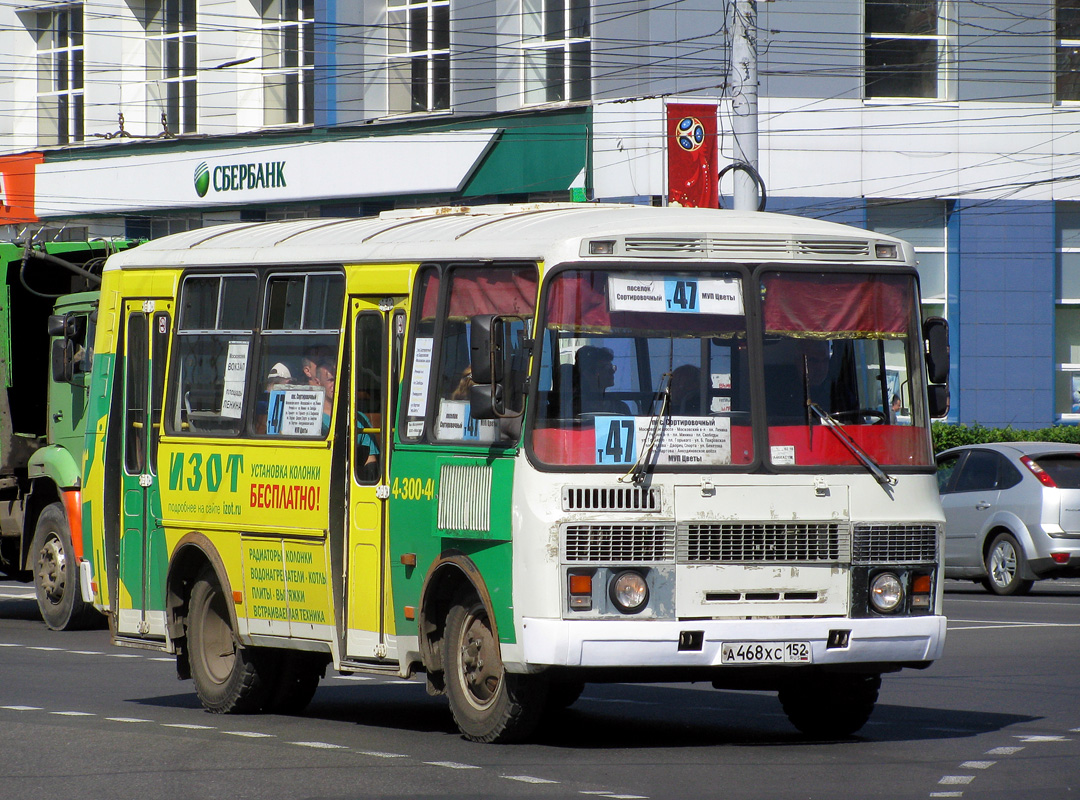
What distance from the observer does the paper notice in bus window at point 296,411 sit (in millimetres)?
A: 10766

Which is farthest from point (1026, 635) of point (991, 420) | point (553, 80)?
point (553, 80)

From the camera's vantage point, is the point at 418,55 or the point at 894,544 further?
the point at 418,55

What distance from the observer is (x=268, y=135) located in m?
35.3

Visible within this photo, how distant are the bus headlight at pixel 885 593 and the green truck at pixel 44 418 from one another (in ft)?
30.6

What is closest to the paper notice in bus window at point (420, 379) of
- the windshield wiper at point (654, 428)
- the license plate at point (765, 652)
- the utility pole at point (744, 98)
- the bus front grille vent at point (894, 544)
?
the windshield wiper at point (654, 428)

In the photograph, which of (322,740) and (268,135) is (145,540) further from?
(268,135)

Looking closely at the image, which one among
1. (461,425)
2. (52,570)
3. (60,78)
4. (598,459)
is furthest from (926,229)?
(598,459)

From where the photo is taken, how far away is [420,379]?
33.2ft

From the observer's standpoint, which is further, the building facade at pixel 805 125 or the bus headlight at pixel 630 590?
the building facade at pixel 805 125

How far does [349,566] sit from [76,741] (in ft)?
5.37

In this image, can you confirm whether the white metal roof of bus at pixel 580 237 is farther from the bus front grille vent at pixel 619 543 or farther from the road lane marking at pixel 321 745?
the road lane marking at pixel 321 745

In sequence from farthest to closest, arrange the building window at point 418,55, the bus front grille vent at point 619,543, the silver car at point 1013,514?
1. the building window at point 418,55
2. the silver car at point 1013,514
3. the bus front grille vent at point 619,543

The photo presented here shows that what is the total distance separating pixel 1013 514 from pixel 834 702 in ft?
37.1

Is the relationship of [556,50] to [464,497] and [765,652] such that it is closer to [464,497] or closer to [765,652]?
[464,497]
